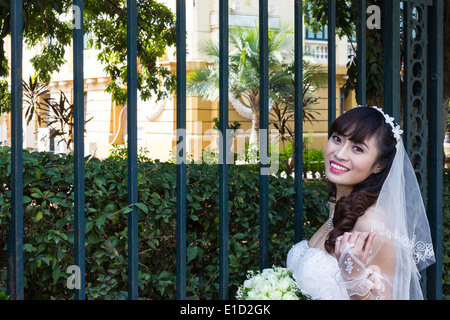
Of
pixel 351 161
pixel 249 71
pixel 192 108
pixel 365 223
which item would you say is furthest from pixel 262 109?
pixel 192 108

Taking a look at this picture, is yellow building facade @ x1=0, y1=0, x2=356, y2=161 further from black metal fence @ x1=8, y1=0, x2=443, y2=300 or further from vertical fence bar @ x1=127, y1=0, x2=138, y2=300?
vertical fence bar @ x1=127, y1=0, x2=138, y2=300

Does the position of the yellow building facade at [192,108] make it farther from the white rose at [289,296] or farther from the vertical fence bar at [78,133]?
the vertical fence bar at [78,133]

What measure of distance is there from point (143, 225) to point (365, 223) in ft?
3.52

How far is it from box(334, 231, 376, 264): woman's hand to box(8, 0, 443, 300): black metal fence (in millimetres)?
403

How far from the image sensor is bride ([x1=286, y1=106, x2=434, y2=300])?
216 centimetres

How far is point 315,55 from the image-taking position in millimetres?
19859

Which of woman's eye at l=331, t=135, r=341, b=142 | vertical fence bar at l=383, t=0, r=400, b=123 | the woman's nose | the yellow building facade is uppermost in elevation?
the yellow building facade

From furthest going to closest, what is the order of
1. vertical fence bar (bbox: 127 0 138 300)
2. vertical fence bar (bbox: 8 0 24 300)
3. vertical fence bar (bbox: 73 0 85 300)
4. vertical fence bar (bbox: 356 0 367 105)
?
vertical fence bar (bbox: 356 0 367 105) → vertical fence bar (bbox: 127 0 138 300) → vertical fence bar (bbox: 73 0 85 300) → vertical fence bar (bbox: 8 0 24 300)

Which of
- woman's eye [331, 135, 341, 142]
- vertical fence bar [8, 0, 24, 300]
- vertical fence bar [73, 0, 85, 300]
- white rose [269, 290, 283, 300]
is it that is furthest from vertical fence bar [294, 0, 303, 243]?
vertical fence bar [8, 0, 24, 300]

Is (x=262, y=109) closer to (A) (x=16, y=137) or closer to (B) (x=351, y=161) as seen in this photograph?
(B) (x=351, y=161)

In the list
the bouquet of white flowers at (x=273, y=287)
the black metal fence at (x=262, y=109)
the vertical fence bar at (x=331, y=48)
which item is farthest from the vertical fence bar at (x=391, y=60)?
the bouquet of white flowers at (x=273, y=287)

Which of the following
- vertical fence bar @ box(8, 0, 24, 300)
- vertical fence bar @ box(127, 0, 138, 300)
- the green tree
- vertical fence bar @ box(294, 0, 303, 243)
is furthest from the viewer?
the green tree

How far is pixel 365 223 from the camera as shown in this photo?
2180mm
